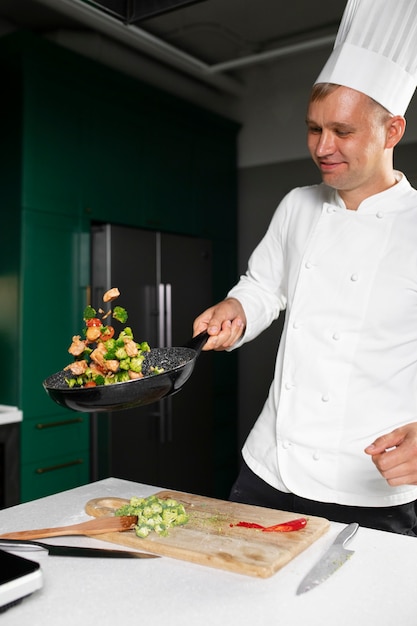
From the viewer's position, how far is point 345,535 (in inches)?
39.4

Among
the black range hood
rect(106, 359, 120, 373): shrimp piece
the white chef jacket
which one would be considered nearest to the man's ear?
the white chef jacket

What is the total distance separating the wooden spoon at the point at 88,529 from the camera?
1.01 metres

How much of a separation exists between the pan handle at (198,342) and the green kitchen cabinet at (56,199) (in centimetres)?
148

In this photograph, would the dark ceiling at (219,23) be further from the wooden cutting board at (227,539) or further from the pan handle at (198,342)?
the wooden cutting board at (227,539)

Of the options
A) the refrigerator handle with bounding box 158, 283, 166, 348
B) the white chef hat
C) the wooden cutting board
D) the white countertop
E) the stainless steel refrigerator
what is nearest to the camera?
the white countertop

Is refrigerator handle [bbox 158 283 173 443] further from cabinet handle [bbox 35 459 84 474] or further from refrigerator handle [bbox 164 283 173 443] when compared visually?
cabinet handle [bbox 35 459 84 474]

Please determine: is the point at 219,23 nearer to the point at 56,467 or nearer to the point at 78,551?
the point at 56,467

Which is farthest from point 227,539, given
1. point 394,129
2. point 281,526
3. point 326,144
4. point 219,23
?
point 219,23

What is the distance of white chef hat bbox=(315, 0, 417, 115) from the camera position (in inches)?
53.9

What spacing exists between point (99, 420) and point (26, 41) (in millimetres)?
1649

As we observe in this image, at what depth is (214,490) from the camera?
3.64 m

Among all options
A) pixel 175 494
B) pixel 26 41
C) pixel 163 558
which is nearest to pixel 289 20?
pixel 26 41

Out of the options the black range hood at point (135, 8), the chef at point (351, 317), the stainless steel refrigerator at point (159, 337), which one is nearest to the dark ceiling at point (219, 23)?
the stainless steel refrigerator at point (159, 337)

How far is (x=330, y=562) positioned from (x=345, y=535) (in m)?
0.10
